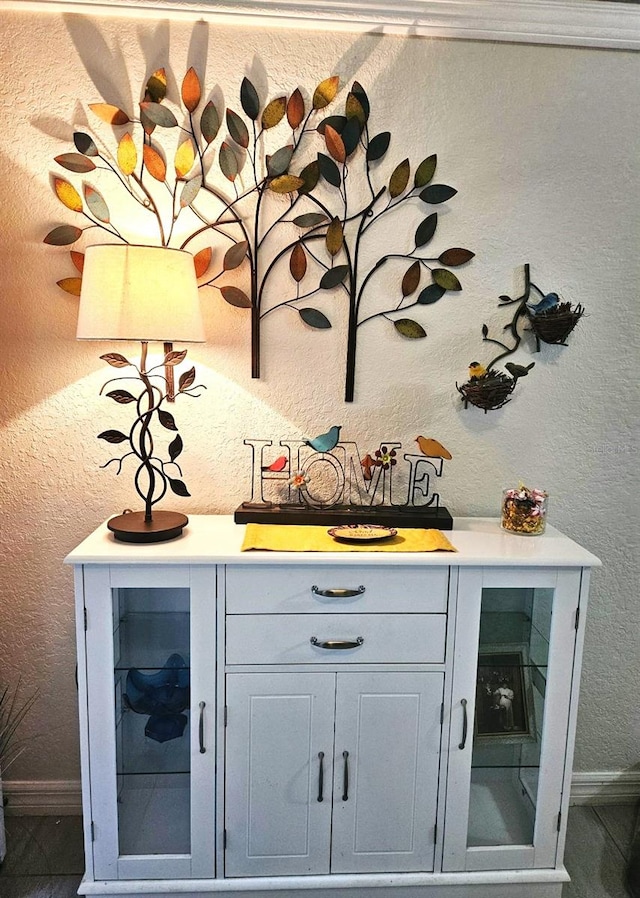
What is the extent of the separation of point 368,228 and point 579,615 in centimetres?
128

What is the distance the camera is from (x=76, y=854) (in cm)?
192

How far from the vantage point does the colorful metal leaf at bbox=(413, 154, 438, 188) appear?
1.90m

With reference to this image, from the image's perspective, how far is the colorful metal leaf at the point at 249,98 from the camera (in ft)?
6.04

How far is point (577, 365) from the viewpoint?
2.03m

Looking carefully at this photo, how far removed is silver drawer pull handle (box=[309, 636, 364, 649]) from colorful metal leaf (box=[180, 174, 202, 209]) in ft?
4.34

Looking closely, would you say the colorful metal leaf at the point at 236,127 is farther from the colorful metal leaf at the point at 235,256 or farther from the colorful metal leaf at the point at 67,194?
the colorful metal leaf at the point at 67,194

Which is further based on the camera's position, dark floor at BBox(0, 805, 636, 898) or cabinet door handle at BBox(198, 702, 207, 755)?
dark floor at BBox(0, 805, 636, 898)

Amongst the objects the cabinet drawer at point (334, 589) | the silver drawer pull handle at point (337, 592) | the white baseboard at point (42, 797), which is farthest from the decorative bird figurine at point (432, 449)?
the white baseboard at point (42, 797)

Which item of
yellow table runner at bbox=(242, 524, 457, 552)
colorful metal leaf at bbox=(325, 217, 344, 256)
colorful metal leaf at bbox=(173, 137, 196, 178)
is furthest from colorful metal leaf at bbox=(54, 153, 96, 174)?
yellow table runner at bbox=(242, 524, 457, 552)

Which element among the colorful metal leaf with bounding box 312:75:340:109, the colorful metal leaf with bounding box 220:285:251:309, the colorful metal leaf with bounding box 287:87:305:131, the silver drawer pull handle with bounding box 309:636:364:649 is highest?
the colorful metal leaf with bounding box 312:75:340:109

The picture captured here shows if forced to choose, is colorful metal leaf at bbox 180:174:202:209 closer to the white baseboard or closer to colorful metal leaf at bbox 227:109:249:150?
colorful metal leaf at bbox 227:109:249:150

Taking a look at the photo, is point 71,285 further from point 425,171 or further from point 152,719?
point 152,719

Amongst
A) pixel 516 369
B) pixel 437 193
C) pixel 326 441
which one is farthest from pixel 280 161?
pixel 516 369

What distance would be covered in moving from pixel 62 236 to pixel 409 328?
1.08 meters
